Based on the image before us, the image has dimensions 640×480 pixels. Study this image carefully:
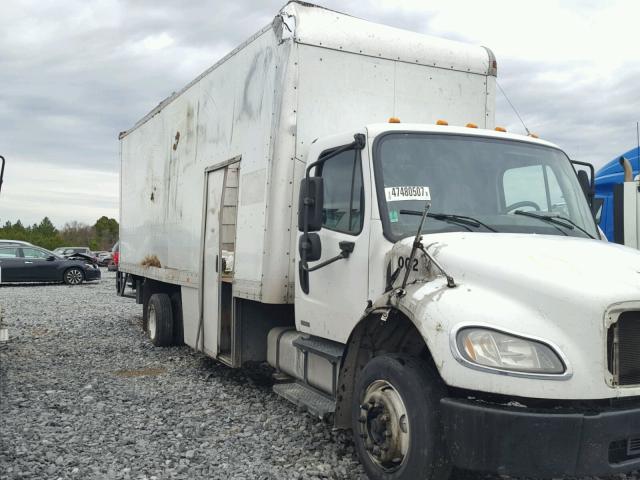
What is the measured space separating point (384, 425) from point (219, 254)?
357 centimetres

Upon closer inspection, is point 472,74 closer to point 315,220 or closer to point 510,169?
point 510,169

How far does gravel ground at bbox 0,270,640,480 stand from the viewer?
4.64m

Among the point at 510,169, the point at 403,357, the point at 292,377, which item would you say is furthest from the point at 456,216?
the point at 292,377

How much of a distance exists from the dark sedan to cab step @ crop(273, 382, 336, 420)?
1937 cm

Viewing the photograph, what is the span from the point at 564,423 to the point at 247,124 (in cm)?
419

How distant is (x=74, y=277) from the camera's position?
960 inches

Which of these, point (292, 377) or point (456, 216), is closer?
point (456, 216)

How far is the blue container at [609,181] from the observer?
7793 millimetres

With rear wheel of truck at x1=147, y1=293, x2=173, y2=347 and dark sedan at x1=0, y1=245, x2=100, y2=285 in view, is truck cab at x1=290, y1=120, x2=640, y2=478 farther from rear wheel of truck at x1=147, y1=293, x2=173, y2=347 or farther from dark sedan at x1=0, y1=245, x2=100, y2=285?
dark sedan at x1=0, y1=245, x2=100, y2=285

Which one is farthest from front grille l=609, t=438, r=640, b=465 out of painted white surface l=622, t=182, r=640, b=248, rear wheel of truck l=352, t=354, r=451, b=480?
painted white surface l=622, t=182, r=640, b=248

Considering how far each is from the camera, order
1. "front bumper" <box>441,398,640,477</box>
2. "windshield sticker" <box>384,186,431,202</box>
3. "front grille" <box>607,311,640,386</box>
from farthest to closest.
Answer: "windshield sticker" <box>384,186,431,202</box> → "front grille" <box>607,311,640,386</box> → "front bumper" <box>441,398,640,477</box>

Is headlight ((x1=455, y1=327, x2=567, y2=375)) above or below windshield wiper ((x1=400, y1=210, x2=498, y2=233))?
below

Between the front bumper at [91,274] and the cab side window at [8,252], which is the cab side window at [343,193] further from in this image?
the front bumper at [91,274]

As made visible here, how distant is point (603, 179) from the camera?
331 inches
